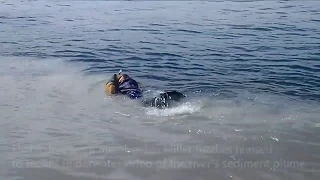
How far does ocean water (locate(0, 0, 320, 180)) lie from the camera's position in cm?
701

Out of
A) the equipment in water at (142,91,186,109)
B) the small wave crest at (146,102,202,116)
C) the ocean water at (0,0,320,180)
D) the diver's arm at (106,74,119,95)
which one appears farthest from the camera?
the diver's arm at (106,74,119,95)

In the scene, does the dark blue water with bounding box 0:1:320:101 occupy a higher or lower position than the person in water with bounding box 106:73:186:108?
higher

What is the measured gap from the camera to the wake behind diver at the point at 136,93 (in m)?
9.82

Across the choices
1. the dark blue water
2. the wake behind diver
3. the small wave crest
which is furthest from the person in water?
the dark blue water

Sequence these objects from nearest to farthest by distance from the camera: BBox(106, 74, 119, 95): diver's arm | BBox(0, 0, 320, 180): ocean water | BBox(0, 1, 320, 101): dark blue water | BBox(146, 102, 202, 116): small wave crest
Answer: BBox(0, 0, 320, 180): ocean water < BBox(146, 102, 202, 116): small wave crest < BBox(106, 74, 119, 95): diver's arm < BBox(0, 1, 320, 101): dark blue water

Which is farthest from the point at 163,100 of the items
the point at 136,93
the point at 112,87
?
the point at 112,87

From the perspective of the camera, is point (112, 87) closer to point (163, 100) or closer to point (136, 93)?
point (136, 93)

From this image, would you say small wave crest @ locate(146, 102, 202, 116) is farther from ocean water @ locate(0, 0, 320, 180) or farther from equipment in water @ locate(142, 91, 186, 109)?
equipment in water @ locate(142, 91, 186, 109)

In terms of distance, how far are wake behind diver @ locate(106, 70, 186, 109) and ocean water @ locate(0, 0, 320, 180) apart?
0.94ft

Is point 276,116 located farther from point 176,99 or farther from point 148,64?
point 148,64

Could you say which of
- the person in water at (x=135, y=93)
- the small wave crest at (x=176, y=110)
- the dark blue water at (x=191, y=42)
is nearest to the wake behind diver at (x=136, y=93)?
the person in water at (x=135, y=93)

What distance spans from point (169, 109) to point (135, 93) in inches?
57.7

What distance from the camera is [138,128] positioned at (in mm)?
8547

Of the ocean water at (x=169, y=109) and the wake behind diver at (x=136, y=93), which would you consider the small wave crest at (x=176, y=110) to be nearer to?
the ocean water at (x=169, y=109)
